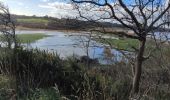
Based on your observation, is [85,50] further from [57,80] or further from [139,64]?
[139,64]

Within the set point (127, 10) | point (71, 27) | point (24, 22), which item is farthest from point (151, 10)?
point (24, 22)

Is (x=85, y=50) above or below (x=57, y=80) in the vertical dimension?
below

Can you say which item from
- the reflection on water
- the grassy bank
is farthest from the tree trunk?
the reflection on water

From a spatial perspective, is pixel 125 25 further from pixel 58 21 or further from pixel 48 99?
pixel 48 99

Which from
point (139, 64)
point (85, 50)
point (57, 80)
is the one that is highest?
point (139, 64)

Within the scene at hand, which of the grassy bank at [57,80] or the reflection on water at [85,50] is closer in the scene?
the grassy bank at [57,80]

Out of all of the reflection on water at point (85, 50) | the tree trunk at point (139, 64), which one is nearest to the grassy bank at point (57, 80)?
the tree trunk at point (139, 64)

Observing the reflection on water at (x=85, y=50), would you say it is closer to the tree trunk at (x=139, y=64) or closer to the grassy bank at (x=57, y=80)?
the grassy bank at (x=57, y=80)

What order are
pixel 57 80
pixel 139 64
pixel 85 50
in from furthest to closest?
pixel 85 50, pixel 57 80, pixel 139 64

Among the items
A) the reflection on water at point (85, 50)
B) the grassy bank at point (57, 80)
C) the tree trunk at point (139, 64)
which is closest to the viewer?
the grassy bank at point (57, 80)

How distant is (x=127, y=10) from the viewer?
9.30 metres

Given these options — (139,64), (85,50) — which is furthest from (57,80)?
(85,50)

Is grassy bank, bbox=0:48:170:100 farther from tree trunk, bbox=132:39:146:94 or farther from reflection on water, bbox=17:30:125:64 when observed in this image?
reflection on water, bbox=17:30:125:64

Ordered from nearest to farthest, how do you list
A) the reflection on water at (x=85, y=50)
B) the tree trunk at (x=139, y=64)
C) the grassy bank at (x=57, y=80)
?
the grassy bank at (x=57, y=80), the tree trunk at (x=139, y=64), the reflection on water at (x=85, y=50)
